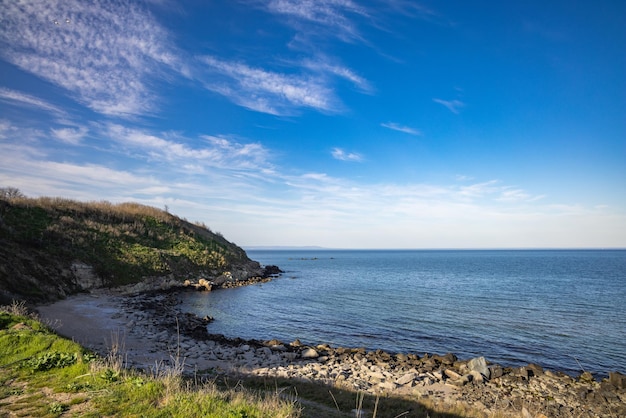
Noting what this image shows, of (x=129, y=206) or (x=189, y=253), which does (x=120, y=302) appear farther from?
(x=129, y=206)

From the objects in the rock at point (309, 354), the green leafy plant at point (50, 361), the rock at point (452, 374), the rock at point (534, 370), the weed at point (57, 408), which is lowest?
the rock at point (309, 354)

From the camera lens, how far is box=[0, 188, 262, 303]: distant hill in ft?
99.9

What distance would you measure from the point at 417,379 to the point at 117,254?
42893mm

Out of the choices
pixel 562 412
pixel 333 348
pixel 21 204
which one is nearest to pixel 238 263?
pixel 21 204

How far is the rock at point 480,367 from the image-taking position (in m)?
18.2

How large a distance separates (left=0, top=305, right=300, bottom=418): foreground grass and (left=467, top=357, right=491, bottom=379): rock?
14.4m

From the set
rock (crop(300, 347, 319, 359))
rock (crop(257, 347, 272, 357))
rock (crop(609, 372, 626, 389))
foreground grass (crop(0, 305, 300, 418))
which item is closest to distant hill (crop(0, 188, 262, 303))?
foreground grass (crop(0, 305, 300, 418))

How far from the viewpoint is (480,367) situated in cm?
1855

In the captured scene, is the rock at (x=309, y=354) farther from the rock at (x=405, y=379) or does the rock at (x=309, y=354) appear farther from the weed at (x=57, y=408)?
the weed at (x=57, y=408)

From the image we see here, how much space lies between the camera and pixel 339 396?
1291 centimetres

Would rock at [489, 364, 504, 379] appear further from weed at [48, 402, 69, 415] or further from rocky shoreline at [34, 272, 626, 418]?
weed at [48, 402, 69, 415]

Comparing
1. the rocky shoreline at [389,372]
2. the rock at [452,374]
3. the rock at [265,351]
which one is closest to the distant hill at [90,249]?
the rocky shoreline at [389,372]

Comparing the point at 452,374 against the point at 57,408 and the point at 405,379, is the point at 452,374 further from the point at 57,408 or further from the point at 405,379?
the point at 57,408

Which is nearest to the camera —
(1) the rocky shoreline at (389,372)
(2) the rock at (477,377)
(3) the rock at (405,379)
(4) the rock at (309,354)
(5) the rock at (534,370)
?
(1) the rocky shoreline at (389,372)
